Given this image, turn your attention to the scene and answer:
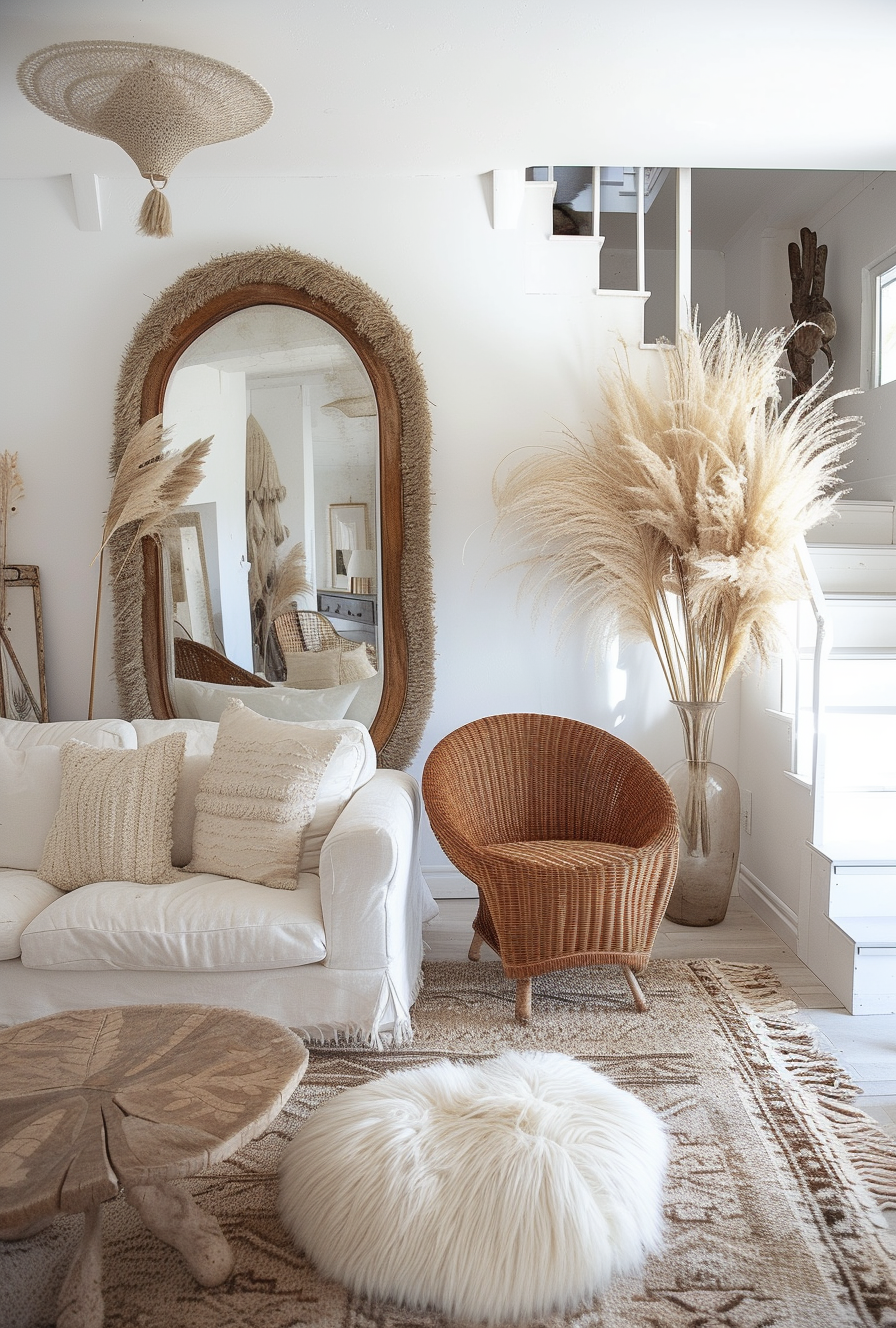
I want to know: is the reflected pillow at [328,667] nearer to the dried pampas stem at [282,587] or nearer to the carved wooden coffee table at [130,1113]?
the dried pampas stem at [282,587]

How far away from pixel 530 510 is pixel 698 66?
53.0 inches

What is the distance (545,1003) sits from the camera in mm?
2578

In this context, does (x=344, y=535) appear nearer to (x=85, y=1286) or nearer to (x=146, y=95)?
(x=146, y=95)

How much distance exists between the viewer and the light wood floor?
7.18ft

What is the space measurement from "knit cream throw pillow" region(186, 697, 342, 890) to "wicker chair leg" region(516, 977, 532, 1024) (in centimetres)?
66

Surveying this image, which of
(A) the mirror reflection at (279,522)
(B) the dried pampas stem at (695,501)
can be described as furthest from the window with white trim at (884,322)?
(A) the mirror reflection at (279,522)

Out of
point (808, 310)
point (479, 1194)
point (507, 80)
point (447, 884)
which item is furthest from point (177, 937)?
point (808, 310)

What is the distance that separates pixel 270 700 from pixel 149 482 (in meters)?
0.83

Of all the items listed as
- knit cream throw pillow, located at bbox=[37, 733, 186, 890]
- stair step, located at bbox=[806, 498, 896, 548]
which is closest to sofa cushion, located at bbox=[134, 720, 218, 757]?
knit cream throw pillow, located at bbox=[37, 733, 186, 890]

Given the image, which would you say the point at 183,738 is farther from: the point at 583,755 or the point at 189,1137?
the point at 189,1137

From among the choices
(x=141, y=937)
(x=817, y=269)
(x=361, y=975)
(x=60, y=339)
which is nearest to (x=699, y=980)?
(x=361, y=975)

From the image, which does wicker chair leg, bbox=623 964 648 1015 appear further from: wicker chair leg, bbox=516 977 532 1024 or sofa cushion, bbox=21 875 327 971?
sofa cushion, bbox=21 875 327 971

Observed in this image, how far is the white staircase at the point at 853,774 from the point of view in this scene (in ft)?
8.34

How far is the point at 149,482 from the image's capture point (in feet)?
10.2
